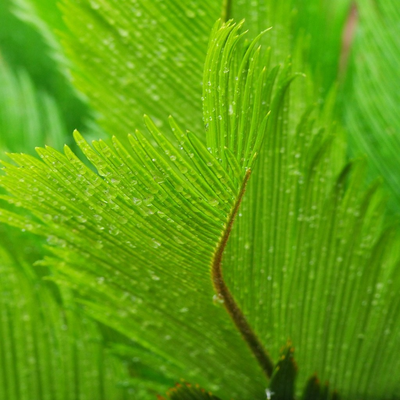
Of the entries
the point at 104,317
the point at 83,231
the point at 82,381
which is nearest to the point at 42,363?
the point at 82,381

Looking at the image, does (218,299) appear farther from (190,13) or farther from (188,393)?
(190,13)

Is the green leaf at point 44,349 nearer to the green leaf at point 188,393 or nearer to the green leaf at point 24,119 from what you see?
the green leaf at point 188,393

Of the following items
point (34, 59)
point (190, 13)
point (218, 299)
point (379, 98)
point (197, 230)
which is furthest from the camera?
point (34, 59)

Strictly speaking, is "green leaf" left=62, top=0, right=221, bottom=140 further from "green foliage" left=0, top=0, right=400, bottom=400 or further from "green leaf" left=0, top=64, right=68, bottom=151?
"green leaf" left=0, top=64, right=68, bottom=151

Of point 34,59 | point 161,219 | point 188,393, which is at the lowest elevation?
point 188,393

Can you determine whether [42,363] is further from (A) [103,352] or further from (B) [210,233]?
(B) [210,233]

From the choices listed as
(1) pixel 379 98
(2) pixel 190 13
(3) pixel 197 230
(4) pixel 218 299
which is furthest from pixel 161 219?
(1) pixel 379 98

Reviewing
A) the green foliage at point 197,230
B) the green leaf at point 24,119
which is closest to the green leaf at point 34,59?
the green leaf at point 24,119
